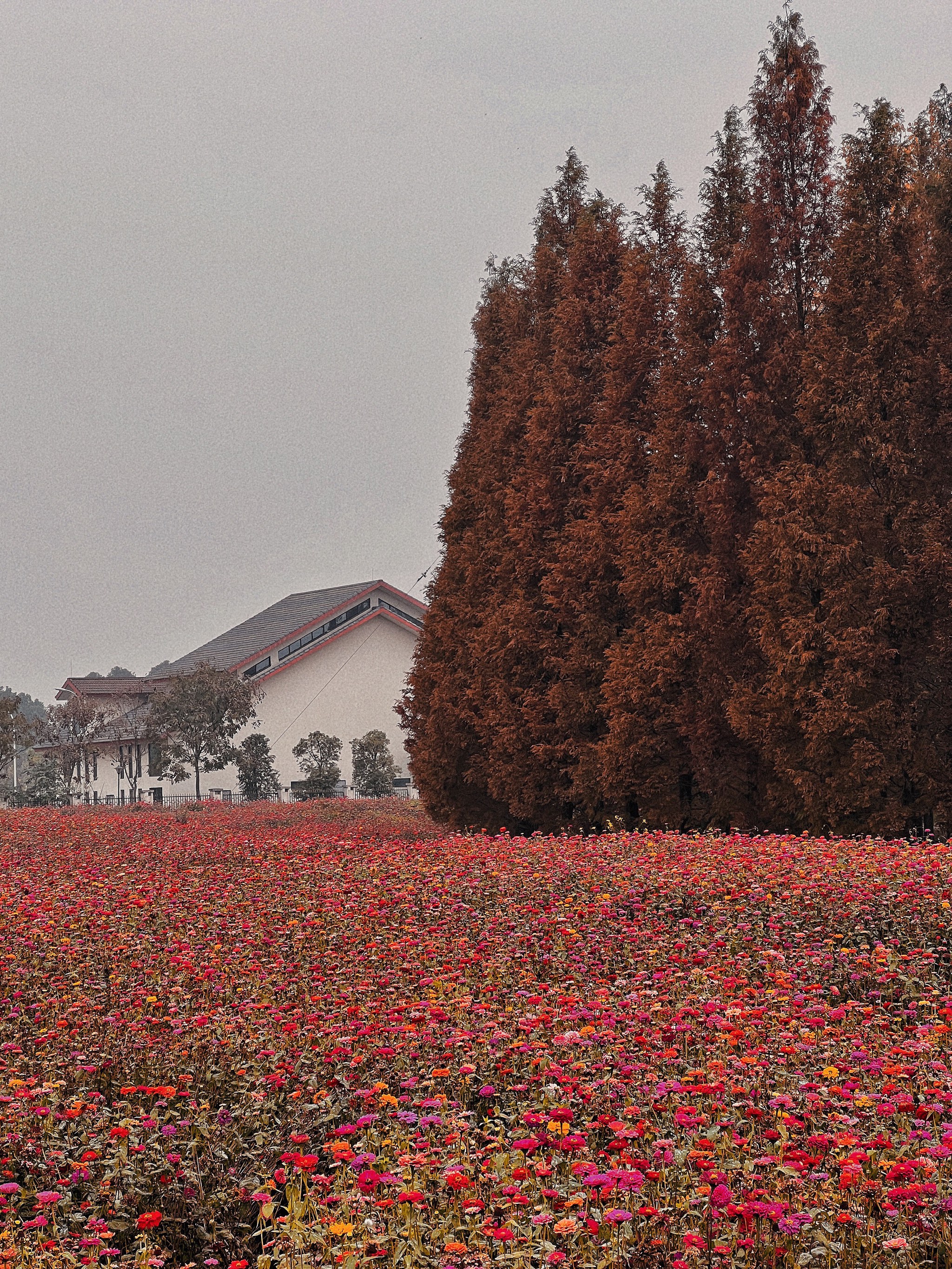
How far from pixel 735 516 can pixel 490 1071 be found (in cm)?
1211

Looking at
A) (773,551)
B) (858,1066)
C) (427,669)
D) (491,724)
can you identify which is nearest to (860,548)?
(773,551)

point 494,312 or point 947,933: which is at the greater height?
point 494,312

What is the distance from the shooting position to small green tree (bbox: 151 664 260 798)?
37.1m

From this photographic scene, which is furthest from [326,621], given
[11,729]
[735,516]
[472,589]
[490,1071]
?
[490,1071]

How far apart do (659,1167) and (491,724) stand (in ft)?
51.2

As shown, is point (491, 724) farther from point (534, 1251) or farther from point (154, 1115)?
point (534, 1251)

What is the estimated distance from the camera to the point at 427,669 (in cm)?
2220

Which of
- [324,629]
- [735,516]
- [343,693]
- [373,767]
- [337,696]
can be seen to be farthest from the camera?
[324,629]

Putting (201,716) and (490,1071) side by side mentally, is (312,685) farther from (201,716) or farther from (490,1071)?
(490,1071)

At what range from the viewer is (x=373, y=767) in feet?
133

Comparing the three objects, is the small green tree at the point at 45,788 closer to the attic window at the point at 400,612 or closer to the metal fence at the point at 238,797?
the metal fence at the point at 238,797

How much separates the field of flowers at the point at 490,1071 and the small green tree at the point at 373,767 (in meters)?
29.8

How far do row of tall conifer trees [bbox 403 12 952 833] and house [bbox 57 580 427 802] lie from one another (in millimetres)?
21018

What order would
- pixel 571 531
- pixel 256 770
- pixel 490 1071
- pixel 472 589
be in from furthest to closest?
pixel 256 770 < pixel 472 589 < pixel 571 531 < pixel 490 1071
